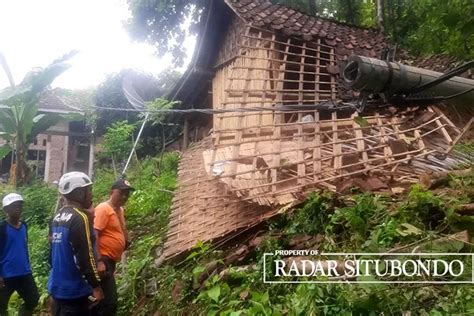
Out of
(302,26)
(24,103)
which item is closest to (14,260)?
(302,26)

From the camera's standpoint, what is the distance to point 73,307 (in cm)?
346

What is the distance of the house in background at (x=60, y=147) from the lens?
1614 centimetres

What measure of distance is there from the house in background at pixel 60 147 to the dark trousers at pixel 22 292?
11030mm

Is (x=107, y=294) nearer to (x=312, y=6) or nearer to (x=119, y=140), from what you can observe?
(x=119, y=140)

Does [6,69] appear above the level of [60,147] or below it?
above

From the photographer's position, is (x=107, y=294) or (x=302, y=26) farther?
(x=302, y=26)

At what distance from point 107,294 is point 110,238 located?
476mm

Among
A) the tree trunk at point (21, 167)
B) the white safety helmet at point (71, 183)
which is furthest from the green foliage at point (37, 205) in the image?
the white safety helmet at point (71, 183)

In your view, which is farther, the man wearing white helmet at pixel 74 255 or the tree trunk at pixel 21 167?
the tree trunk at pixel 21 167

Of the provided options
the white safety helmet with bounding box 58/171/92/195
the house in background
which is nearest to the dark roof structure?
the house in background

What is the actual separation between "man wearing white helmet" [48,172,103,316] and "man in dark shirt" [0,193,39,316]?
1264 millimetres

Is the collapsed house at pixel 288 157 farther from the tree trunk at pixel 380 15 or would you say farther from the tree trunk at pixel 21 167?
the tree trunk at pixel 380 15

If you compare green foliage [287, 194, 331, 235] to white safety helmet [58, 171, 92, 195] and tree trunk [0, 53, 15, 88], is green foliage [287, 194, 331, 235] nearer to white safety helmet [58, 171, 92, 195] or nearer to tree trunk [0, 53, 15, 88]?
white safety helmet [58, 171, 92, 195]

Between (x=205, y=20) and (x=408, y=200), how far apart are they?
7.62 meters
